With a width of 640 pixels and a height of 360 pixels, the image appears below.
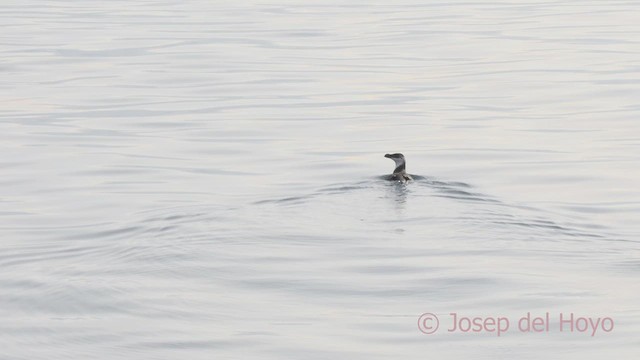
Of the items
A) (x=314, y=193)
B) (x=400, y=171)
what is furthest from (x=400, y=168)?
(x=314, y=193)

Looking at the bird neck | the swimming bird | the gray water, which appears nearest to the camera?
the gray water

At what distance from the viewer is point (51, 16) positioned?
145 feet

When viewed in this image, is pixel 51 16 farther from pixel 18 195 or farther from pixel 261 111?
pixel 18 195

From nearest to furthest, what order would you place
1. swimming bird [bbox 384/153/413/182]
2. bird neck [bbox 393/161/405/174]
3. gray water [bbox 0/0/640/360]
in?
gray water [bbox 0/0/640/360], swimming bird [bbox 384/153/413/182], bird neck [bbox 393/161/405/174]

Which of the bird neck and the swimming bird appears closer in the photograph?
the swimming bird

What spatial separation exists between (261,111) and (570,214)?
1010 centimetres

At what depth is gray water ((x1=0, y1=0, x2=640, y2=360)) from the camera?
12148mm

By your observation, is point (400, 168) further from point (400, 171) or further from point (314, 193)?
point (314, 193)

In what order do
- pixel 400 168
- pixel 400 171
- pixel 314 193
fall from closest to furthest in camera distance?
pixel 314 193, pixel 400 171, pixel 400 168

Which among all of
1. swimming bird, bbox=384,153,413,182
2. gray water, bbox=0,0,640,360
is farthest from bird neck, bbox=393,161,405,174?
gray water, bbox=0,0,640,360

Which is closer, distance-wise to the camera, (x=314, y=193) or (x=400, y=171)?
(x=314, y=193)

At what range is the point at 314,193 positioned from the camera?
17.9m

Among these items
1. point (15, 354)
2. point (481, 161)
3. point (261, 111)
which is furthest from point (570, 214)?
point (261, 111)

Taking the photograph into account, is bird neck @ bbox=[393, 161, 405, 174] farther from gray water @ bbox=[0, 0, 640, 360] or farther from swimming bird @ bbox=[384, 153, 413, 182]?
gray water @ bbox=[0, 0, 640, 360]
